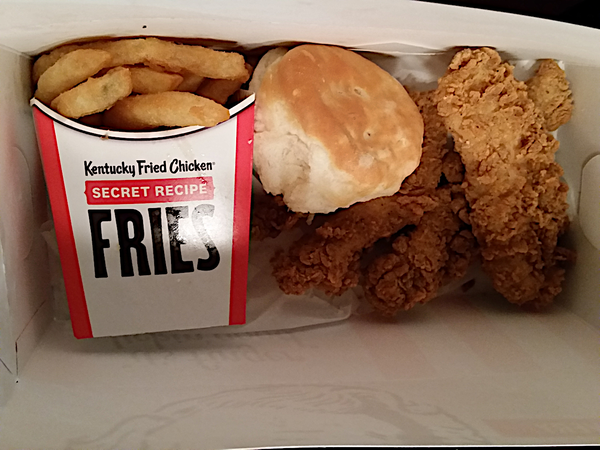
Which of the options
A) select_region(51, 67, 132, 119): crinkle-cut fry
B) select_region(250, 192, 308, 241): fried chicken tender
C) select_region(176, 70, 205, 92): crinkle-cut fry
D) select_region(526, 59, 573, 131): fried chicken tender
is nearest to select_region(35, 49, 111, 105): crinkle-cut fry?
select_region(51, 67, 132, 119): crinkle-cut fry

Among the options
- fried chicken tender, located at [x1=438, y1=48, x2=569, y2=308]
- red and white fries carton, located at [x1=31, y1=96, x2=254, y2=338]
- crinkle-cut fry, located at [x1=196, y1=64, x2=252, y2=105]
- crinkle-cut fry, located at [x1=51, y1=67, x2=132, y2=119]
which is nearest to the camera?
crinkle-cut fry, located at [x1=51, y1=67, x2=132, y2=119]

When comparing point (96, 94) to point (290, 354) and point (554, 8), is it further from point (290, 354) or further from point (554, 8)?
point (554, 8)

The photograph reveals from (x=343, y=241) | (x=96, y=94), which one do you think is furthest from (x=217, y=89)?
(x=343, y=241)

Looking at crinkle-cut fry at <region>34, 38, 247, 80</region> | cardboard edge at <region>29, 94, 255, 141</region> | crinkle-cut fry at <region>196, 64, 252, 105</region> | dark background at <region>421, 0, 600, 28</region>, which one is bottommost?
cardboard edge at <region>29, 94, 255, 141</region>

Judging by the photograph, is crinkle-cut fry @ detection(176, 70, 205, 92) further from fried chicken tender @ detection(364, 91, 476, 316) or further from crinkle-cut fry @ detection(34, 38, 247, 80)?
fried chicken tender @ detection(364, 91, 476, 316)

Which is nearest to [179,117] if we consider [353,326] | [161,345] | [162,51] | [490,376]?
[162,51]

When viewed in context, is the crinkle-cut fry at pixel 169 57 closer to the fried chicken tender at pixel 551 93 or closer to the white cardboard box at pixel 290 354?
the white cardboard box at pixel 290 354
